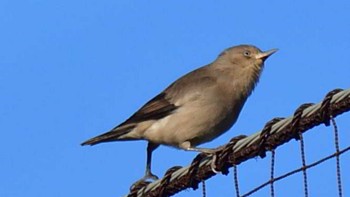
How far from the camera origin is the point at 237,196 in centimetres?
604

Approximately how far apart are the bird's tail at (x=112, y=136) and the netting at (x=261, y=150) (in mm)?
2824

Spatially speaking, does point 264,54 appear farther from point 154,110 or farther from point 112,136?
point 112,136

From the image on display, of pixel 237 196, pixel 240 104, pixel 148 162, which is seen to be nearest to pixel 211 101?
pixel 240 104

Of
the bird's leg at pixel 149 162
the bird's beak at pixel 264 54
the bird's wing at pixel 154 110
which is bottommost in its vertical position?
the bird's leg at pixel 149 162

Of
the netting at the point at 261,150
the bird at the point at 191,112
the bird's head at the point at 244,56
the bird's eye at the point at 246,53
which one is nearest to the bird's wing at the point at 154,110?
the bird at the point at 191,112

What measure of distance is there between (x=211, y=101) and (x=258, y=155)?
13.9ft

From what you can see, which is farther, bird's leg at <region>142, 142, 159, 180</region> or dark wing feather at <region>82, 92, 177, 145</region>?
dark wing feather at <region>82, 92, 177, 145</region>

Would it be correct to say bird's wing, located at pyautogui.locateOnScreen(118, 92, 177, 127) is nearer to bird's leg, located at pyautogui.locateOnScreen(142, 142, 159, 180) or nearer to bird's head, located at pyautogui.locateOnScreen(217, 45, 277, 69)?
bird's leg, located at pyautogui.locateOnScreen(142, 142, 159, 180)

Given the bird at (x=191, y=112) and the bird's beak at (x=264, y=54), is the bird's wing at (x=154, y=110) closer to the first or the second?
the bird at (x=191, y=112)

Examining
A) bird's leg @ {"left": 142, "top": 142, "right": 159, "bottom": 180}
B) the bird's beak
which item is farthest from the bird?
the bird's beak

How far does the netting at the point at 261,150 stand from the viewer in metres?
5.31

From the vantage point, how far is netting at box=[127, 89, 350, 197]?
5.31 m

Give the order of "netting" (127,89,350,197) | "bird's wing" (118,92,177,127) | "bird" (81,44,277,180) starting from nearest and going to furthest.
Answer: "netting" (127,89,350,197), "bird" (81,44,277,180), "bird's wing" (118,92,177,127)

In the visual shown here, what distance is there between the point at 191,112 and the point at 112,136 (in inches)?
31.2
